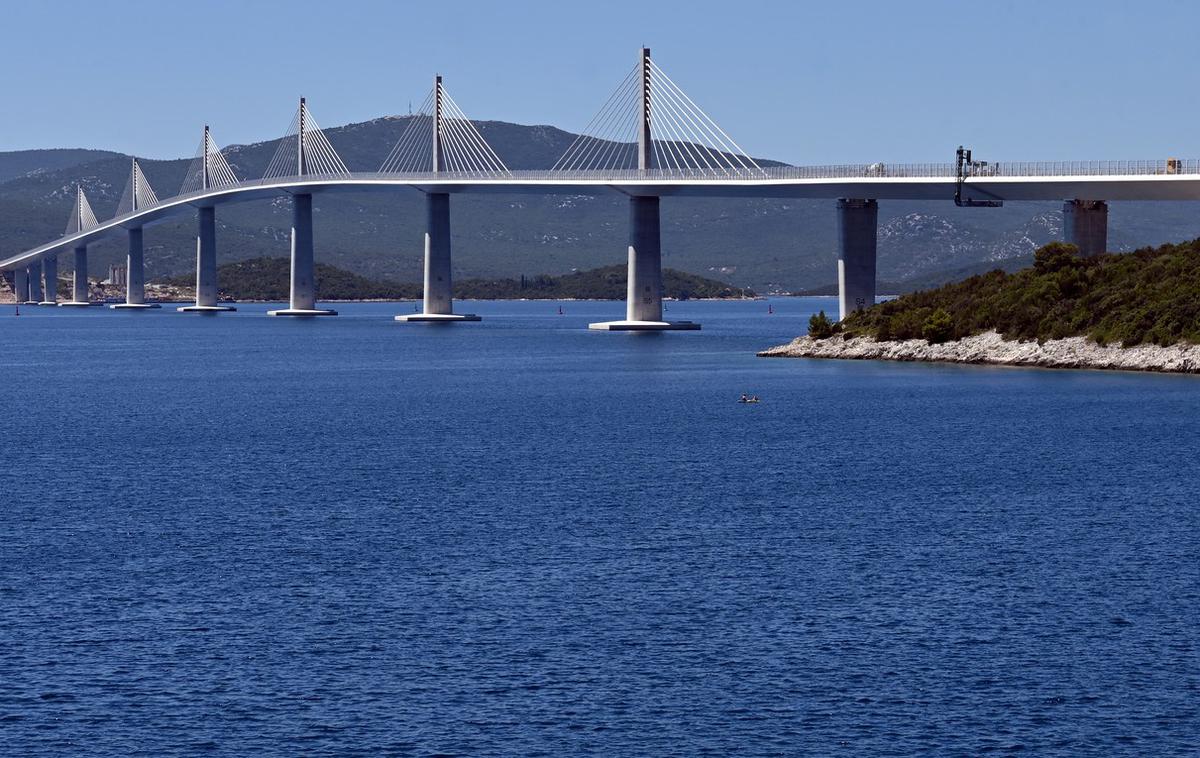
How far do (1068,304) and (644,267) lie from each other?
153 ft

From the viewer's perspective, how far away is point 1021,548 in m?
36.4

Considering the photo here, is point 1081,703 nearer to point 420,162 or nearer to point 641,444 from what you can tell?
point 641,444

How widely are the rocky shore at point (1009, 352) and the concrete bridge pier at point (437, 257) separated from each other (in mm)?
55836

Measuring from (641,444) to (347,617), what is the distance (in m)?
29.7

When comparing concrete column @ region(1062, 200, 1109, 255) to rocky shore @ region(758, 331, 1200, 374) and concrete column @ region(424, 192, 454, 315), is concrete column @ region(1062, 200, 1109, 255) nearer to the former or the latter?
rocky shore @ region(758, 331, 1200, 374)

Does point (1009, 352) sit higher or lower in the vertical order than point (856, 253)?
lower

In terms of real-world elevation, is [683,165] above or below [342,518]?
above

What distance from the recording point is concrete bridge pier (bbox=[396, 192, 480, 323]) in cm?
16412

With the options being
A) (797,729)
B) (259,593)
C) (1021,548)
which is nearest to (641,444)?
(1021,548)

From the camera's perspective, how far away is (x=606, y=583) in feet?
107

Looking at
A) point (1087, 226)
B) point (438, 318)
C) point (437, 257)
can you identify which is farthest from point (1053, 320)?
point (438, 318)

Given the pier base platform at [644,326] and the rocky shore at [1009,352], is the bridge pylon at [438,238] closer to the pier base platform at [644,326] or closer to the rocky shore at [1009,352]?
the pier base platform at [644,326]

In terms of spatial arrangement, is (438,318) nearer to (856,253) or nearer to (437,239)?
(437,239)

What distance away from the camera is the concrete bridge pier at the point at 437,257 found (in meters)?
Answer: 164
